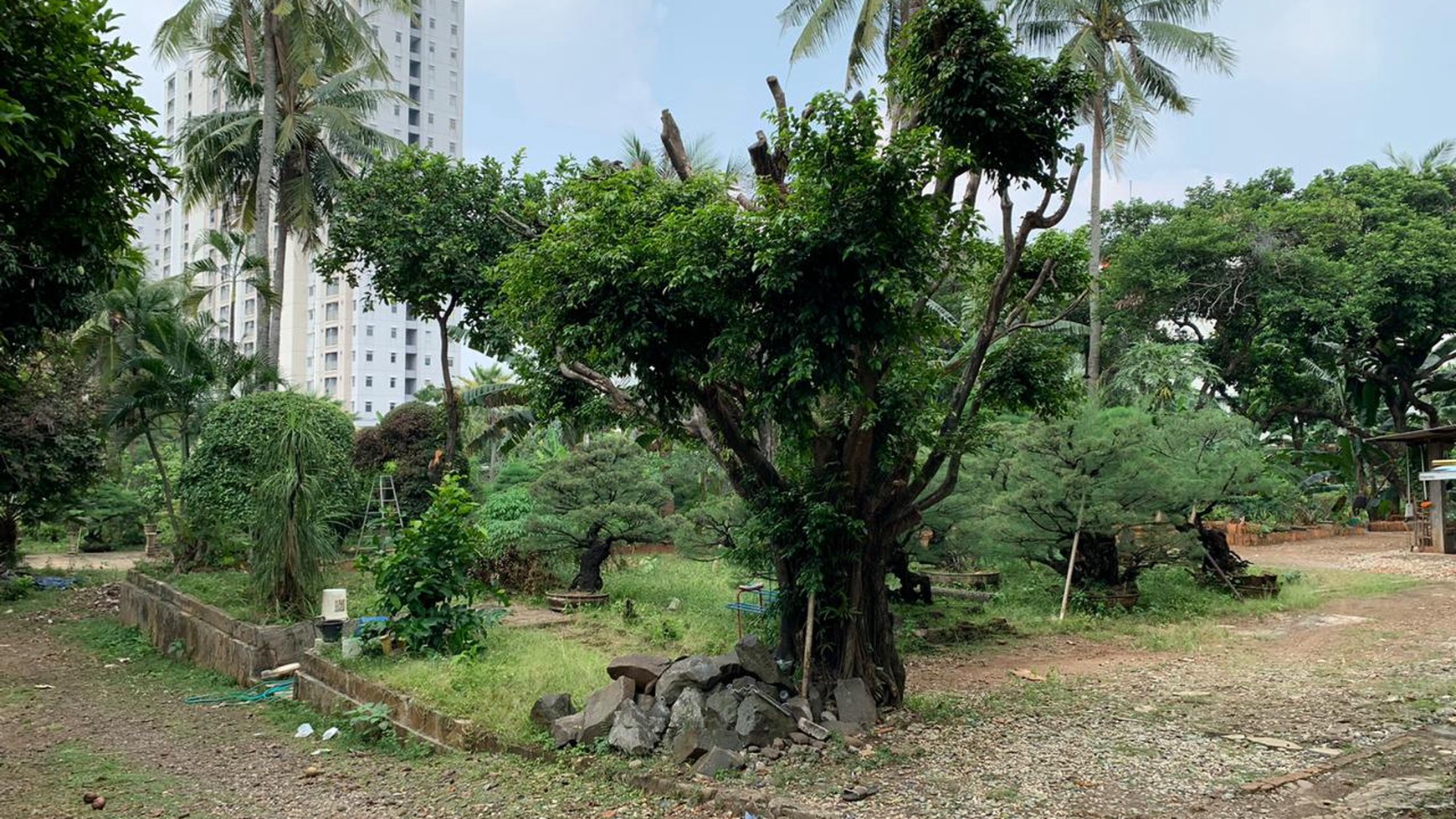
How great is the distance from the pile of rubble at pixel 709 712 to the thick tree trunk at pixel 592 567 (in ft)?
18.5

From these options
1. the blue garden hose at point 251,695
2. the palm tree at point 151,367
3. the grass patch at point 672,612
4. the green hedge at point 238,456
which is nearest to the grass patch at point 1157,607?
the grass patch at point 672,612

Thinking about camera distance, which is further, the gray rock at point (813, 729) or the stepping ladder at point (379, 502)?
the stepping ladder at point (379, 502)

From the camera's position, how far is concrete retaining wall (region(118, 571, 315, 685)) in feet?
31.5

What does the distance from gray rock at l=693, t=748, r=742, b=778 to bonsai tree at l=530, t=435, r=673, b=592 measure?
6728mm

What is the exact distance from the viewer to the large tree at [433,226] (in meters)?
11.1

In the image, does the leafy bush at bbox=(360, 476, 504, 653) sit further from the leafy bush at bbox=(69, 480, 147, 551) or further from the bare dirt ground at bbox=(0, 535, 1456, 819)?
the leafy bush at bbox=(69, 480, 147, 551)

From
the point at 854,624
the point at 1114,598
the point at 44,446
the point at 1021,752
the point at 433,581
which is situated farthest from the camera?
the point at 44,446

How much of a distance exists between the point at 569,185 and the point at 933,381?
10.7 feet

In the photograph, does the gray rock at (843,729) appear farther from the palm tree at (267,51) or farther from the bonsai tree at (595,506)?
the palm tree at (267,51)

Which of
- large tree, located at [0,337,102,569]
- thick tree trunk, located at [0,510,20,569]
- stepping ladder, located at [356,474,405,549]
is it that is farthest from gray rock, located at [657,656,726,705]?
thick tree trunk, located at [0,510,20,569]

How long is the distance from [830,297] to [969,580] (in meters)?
9.53

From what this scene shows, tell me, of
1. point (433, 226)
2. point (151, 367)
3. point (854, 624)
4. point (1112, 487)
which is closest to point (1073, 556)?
point (1112, 487)

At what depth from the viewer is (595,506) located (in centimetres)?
1262

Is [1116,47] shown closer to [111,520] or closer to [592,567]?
[592,567]
